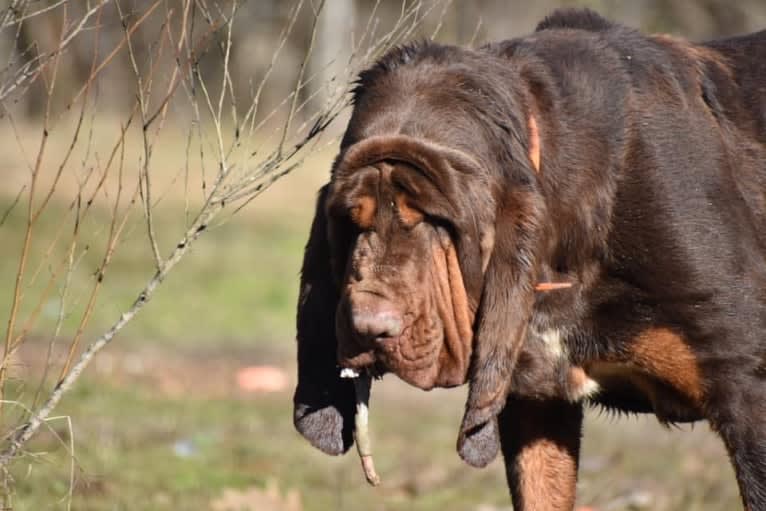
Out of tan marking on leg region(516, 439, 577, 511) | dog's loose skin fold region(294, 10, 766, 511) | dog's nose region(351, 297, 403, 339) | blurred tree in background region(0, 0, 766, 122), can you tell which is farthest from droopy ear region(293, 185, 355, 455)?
blurred tree in background region(0, 0, 766, 122)

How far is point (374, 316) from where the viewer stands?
3.88 m

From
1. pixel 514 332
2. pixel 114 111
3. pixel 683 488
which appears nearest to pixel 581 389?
pixel 514 332

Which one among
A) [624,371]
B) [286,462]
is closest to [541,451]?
[624,371]

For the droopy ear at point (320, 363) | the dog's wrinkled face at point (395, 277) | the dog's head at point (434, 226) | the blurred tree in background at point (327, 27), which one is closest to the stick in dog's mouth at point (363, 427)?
the droopy ear at point (320, 363)

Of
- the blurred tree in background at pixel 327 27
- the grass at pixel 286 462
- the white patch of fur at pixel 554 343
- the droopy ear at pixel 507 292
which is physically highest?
the droopy ear at pixel 507 292

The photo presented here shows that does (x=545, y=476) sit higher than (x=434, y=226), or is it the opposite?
(x=434, y=226)

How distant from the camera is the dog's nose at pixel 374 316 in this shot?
3879 millimetres

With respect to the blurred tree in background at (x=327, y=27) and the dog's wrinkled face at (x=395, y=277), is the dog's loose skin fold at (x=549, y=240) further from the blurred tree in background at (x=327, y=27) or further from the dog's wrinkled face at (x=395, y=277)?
the blurred tree in background at (x=327, y=27)

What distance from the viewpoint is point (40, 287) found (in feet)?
45.8

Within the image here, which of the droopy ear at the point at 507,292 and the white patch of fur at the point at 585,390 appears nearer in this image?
the droopy ear at the point at 507,292

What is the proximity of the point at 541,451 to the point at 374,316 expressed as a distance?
4.76 feet

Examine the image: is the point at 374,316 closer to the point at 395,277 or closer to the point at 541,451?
the point at 395,277

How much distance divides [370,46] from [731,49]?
1360 millimetres

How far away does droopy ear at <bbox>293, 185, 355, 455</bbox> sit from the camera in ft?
14.6
